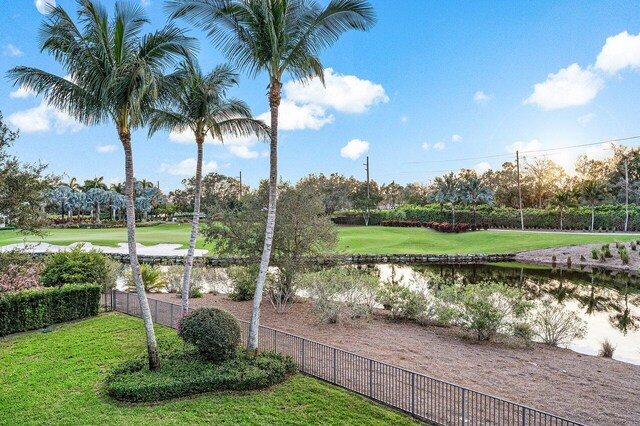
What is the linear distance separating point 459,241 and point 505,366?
34627 millimetres

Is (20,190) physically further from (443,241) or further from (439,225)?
(439,225)

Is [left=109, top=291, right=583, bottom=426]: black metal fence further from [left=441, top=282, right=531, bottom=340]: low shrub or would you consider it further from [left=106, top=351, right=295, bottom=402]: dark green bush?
[left=441, top=282, right=531, bottom=340]: low shrub

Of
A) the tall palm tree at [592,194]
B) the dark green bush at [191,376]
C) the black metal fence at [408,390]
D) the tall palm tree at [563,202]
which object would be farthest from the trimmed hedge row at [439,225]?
the dark green bush at [191,376]

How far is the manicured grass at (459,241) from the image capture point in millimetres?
37906

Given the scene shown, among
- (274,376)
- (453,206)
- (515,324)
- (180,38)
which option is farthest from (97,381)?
(453,206)

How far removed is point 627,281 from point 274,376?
25802mm

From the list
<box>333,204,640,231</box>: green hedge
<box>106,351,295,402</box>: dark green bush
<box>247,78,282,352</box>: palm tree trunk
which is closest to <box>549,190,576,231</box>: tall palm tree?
<box>333,204,640,231</box>: green hedge

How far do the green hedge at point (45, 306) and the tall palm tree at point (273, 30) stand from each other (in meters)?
9.12

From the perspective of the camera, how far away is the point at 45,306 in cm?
1416

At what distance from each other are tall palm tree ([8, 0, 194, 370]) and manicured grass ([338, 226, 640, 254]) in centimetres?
2635

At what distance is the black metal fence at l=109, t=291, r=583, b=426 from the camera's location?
7.23 m

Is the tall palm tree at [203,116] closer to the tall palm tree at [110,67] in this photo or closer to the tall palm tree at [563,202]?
the tall palm tree at [110,67]

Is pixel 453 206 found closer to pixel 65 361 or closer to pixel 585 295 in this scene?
pixel 585 295

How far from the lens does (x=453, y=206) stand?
56344mm
